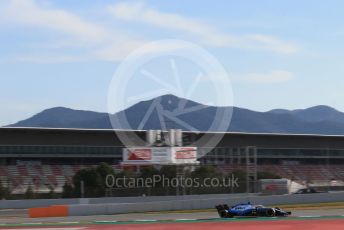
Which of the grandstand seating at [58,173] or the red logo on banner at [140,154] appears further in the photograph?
the grandstand seating at [58,173]

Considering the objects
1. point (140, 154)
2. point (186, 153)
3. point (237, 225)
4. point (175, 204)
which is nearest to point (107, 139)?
point (140, 154)

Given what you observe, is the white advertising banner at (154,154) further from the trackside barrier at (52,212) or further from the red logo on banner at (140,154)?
the trackside barrier at (52,212)

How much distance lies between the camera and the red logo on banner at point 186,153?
5238 cm

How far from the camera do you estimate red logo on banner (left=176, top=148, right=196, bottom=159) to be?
52.4m

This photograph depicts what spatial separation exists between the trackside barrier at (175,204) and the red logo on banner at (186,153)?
1759 cm

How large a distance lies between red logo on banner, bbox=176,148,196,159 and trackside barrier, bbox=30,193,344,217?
57.7 ft

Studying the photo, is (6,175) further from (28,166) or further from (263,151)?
(263,151)

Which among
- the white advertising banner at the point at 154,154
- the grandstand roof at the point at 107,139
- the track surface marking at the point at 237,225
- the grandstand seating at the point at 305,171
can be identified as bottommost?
A: the grandstand seating at the point at 305,171

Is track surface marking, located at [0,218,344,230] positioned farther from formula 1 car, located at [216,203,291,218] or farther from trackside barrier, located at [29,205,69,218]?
trackside barrier, located at [29,205,69,218]

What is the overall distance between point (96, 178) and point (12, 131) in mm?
16183

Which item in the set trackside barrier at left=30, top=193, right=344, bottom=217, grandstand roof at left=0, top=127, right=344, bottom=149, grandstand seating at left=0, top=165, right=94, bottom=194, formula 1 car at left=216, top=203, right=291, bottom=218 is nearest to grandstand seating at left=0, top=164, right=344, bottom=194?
grandstand seating at left=0, top=165, right=94, bottom=194

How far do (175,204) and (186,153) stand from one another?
1858cm

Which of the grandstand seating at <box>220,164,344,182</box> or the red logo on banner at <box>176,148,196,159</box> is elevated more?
the red logo on banner at <box>176,148,196,159</box>

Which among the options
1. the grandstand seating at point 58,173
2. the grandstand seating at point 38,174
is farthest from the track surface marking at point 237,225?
the grandstand seating at point 38,174
